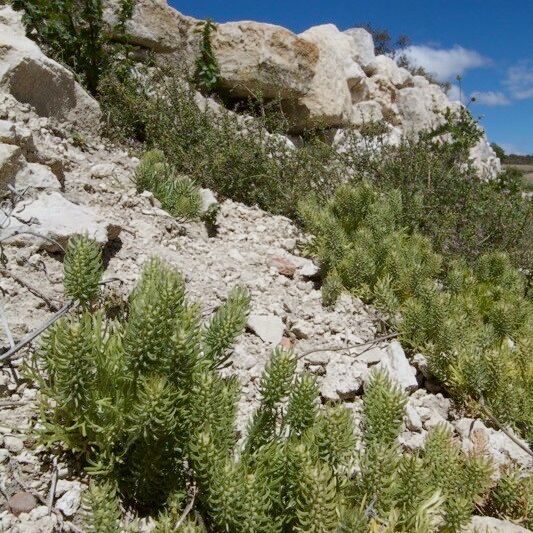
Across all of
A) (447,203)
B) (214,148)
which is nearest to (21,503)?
(214,148)

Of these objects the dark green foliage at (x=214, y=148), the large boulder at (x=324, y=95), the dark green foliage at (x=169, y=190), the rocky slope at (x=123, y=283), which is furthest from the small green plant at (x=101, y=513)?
the large boulder at (x=324, y=95)

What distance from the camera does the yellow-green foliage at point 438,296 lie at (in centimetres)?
313

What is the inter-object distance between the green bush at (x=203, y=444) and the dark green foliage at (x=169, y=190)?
8.04 feet

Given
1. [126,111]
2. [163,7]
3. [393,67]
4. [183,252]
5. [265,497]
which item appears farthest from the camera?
[393,67]

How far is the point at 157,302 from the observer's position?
5.87 feet

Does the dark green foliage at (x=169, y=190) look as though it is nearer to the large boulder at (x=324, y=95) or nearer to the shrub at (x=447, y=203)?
the shrub at (x=447, y=203)

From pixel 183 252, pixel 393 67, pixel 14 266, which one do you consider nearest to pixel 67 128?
pixel 183 252

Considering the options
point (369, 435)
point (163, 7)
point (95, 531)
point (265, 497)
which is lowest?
point (95, 531)

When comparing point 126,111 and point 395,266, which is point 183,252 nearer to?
point 395,266

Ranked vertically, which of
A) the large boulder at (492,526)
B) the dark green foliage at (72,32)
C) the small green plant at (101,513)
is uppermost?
the dark green foliage at (72,32)

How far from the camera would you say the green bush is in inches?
66.6

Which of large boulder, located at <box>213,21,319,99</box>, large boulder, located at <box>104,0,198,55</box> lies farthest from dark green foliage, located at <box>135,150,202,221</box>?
large boulder, located at <box>104,0,198,55</box>

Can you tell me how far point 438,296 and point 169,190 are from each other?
2.38 metres

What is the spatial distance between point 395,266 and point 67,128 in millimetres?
3231
